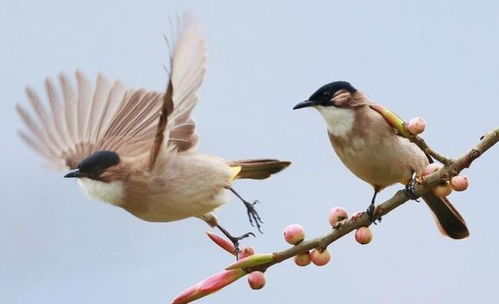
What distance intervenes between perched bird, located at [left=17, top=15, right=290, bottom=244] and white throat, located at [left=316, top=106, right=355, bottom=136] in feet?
1.58

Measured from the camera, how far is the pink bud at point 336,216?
2.35 m

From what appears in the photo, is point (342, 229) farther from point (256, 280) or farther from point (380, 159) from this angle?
point (380, 159)

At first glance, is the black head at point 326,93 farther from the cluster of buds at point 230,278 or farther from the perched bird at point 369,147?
the cluster of buds at point 230,278

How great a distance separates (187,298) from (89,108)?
265 cm

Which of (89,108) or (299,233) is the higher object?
(299,233)

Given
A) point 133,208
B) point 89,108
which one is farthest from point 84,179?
point 89,108

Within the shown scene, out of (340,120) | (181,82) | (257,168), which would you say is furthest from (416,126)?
(257,168)

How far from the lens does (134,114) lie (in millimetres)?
4559

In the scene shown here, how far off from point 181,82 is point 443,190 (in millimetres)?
1326

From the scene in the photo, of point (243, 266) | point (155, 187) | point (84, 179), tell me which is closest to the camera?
point (243, 266)

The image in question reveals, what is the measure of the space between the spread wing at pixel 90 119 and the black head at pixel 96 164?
53 centimetres

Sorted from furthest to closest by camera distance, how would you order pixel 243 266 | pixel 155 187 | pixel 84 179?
pixel 155 187
pixel 84 179
pixel 243 266

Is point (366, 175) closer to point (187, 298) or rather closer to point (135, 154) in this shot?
point (135, 154)

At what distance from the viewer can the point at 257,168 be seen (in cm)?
454
